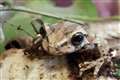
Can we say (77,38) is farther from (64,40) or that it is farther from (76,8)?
(76,8)

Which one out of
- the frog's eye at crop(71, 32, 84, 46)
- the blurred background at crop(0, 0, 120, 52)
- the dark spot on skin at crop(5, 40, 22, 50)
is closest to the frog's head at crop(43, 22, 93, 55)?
the frog's eye at crop(71, 32, 84, 46)

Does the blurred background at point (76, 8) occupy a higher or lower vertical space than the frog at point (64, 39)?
lower

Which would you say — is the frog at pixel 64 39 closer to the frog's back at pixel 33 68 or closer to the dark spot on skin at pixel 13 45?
the frog's back at pixel 33 68

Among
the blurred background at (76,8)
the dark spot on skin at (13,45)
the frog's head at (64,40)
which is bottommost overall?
the blurred background at (76,8)

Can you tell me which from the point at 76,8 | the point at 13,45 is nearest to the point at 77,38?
the point at 13,45

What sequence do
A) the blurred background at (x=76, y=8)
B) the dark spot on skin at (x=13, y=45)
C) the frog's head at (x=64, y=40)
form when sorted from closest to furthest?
the frog's head at (x=64, y=40) < the dark spot on skin at (x=13, y=45) < the blurred background at (x=76, y=8)

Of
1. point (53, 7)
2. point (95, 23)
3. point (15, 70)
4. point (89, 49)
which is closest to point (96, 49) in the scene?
point (89, 49)

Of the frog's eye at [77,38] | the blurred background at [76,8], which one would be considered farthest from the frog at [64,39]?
the blurred background at [76,8]

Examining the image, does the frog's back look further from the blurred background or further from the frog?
the blurred background

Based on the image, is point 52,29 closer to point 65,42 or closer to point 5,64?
point 65,42

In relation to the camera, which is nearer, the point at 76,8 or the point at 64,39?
the point at 64,39
